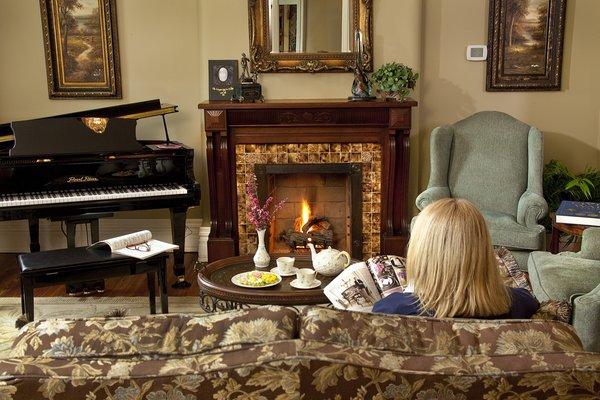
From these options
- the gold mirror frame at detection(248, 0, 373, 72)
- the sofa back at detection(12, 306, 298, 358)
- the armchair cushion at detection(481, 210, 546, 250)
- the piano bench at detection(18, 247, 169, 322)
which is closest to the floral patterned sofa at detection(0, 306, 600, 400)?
the sofa back at detection(12, 306, 298, 358)

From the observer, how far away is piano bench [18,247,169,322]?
11.1ft

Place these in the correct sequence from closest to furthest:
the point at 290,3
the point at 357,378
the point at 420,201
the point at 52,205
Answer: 1. the point at 357,378
2. the point at 52,205
3. the point at 420,201
4. the point at 290,3

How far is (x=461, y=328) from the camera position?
143 cm

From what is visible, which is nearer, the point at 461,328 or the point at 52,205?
the point at 461,328

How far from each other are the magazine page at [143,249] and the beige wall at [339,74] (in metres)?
1.67

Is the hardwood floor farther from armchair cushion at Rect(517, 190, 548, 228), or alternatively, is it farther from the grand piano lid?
armchair cushion at Rect(517, 190, 548, 228)

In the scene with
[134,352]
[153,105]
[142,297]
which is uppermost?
[153,105]

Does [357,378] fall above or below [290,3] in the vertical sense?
below

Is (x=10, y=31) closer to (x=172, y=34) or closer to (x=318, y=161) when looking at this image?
(x=172, y=34)

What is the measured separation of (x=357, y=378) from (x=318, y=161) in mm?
3649

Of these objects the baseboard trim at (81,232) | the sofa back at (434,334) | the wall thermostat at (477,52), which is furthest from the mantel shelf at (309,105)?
the sofa back at (434,334)

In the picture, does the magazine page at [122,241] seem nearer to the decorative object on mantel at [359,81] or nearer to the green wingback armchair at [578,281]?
the decorative object on mantel at [359,81]

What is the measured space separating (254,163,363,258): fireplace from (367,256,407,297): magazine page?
8.34ft

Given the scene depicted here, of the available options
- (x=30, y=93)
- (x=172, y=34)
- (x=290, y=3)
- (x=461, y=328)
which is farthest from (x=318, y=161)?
(x=461, y=328)
